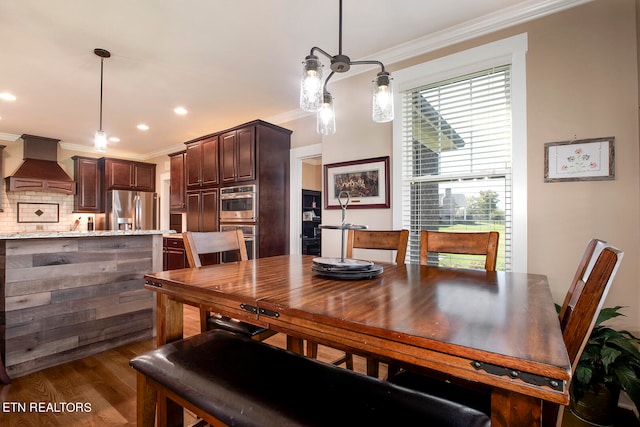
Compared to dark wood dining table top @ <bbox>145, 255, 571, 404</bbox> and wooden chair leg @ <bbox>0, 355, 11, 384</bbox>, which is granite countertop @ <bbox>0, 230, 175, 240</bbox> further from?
dark wood dining table top @ <bbox>145, 255, 571, 404</bbox>

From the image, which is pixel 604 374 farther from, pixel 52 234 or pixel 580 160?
pixel 52 234

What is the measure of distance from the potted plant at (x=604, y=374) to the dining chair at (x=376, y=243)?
107cm

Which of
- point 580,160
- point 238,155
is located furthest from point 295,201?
point 580,160

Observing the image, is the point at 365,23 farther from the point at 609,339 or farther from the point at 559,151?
the point at 609,339

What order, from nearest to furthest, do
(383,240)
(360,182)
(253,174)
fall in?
(383,240), (360,182), (253,174)

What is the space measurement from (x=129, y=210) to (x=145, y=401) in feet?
19.2

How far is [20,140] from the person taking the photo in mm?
5297

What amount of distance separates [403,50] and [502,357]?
280 centimetres

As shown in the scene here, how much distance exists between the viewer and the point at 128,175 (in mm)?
6184

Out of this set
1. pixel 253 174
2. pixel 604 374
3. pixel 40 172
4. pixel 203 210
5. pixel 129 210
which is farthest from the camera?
pixel 129 210

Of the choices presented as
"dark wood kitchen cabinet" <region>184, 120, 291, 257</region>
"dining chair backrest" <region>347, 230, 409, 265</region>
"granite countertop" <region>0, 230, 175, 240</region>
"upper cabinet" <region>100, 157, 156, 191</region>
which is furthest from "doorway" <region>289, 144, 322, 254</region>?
"upper cabinet" <region>100, 157, 156, 191</region>

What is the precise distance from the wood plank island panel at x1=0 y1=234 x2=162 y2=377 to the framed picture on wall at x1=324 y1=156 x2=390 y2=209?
1758 millimetres

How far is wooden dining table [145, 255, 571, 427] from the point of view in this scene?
567mm

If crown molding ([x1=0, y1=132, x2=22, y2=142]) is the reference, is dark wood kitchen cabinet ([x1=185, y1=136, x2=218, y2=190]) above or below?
below
